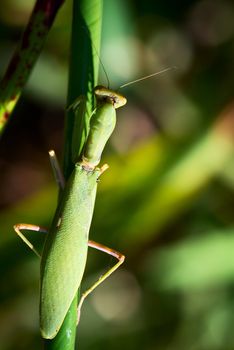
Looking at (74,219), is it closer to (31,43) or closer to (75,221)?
(75,221)

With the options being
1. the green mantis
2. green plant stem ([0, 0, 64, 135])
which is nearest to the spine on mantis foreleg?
the green mantis

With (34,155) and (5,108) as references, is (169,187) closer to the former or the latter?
(34,155)

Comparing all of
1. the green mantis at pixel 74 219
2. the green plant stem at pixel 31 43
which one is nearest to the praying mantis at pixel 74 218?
the green mantis at pixel 74 219

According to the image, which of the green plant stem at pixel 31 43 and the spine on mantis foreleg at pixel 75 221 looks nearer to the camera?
the green plant stem at pixel 31 43

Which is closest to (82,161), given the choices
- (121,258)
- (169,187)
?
(121,258)

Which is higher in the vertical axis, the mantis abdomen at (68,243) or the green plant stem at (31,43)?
the green plant stem at (31,43)

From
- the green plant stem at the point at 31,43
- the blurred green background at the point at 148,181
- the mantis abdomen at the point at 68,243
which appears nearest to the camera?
the green plant stem at the point at 31,43

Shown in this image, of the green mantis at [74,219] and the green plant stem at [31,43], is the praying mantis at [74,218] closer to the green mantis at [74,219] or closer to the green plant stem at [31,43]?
the green mantis at [74,219]

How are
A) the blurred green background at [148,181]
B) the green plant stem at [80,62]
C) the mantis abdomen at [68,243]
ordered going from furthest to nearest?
the blurred green background at [148,181]
the mantis abdomen at [68,243]
the green plant stem at [80,62]
